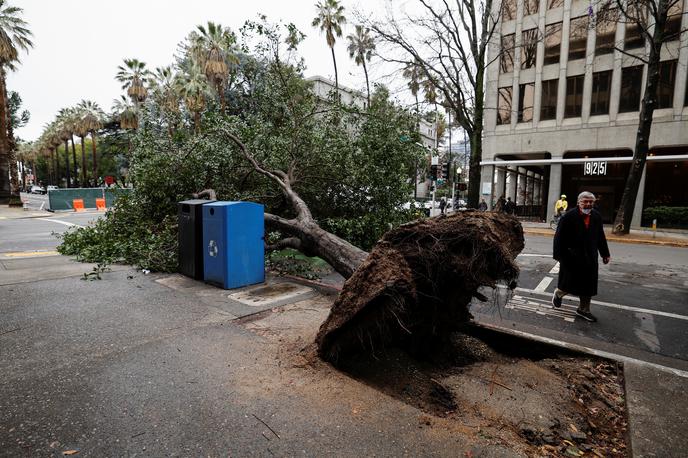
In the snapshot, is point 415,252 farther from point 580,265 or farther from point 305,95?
point 305,95

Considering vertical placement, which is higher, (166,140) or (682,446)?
(166,140)

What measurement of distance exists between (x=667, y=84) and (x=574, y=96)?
417 centimetres

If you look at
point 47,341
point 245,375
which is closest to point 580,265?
point 245,375

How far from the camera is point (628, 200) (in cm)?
1581

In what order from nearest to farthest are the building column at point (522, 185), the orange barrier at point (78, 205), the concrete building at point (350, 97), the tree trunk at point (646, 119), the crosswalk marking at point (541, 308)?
the crosswalk marking at point (541, 308) < the concrete building at point (350, 97) < the tree trunk at point (646, 119) < the orange barrier at point (78, 205) < the building column at point (522, 185)

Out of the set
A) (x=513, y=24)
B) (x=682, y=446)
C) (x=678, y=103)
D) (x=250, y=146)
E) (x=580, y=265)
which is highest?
(x=513, y=24)

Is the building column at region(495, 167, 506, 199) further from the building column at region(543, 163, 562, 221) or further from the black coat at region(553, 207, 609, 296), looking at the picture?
the black coat at region(553, 207, 609, 296)

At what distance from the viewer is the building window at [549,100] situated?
22.9 meters

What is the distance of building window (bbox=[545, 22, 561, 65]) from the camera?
2281cm

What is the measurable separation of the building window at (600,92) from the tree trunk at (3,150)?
123ft

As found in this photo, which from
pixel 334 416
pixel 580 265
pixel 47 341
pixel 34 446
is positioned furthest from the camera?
pixel 580 265

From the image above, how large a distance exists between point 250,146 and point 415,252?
652cm

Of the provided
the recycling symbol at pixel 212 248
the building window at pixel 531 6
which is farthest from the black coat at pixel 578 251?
the building window at pixel 531 6

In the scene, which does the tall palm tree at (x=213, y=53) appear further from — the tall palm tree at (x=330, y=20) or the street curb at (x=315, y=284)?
the street curb at (x=315, y=284)
